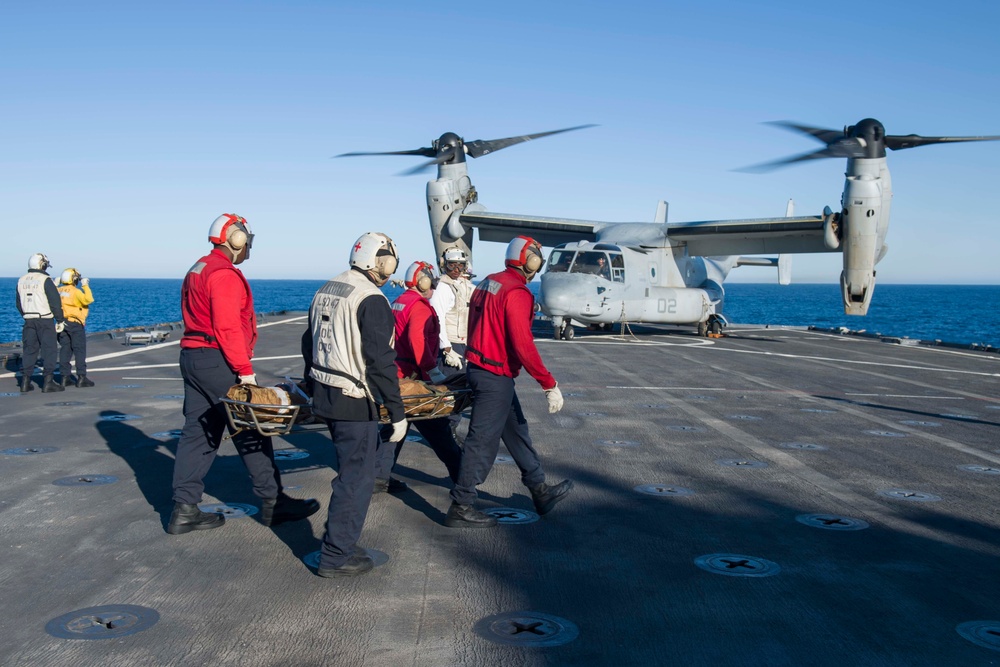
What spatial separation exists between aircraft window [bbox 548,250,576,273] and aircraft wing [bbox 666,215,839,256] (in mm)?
4196

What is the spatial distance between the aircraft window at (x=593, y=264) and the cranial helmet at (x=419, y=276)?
1513 cm

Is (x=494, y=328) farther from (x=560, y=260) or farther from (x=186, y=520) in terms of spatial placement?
(x=560, y=260)

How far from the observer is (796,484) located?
22.4ft

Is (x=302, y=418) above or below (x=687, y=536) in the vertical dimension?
above

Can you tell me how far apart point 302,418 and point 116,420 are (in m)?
5.34

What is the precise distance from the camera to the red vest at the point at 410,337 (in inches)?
263

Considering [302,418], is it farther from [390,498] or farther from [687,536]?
[687,536]

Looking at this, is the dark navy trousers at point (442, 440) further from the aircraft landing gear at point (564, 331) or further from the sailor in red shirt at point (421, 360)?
the aircraft landing gear at point (564, 331)

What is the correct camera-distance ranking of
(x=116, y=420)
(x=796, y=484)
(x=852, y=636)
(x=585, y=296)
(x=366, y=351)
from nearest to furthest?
(x=852, y=636), (x=366, y=351), (x=796, y=484), (x=116, y=420), (x=585, y=296)

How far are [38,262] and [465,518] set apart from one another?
29.7 feet

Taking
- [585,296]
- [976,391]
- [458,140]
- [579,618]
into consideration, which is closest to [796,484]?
[579,618]

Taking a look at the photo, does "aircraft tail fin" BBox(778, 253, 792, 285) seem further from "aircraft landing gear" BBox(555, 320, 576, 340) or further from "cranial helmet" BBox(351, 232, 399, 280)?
"cranial helmet" BBox(351, 232, 399, 280)

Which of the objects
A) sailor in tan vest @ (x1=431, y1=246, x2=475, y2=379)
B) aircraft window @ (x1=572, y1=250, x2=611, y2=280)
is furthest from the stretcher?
aircraft window @ (x1=572, y1=250, x2=611, y2=280)

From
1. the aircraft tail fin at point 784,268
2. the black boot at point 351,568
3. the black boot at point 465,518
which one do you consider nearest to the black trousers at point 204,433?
the black boot at point 351,568
